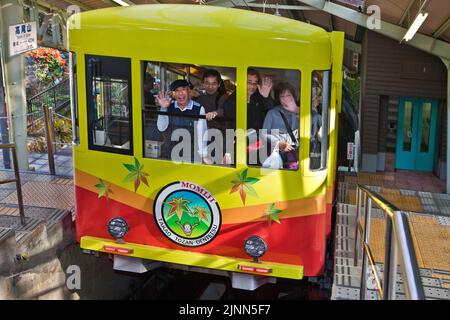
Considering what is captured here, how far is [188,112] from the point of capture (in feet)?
15.6

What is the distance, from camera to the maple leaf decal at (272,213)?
4684 millimetres

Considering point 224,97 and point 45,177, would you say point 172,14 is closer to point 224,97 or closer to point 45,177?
point 224,97

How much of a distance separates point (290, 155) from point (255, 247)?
87 cm

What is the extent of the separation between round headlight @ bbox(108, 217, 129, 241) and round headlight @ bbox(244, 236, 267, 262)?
118cm

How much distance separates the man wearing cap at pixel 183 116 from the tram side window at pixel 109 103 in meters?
0.33

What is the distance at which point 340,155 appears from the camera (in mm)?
12039

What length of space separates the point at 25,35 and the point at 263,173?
5138 mm

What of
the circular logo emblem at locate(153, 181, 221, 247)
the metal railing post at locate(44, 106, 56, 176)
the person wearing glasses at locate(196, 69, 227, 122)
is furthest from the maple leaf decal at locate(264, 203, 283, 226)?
the metal railing post at locate(44, 106, 56, 176)

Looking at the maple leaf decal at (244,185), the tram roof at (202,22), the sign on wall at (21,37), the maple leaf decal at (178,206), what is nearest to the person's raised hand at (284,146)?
the maple leaf decal at (244,185)

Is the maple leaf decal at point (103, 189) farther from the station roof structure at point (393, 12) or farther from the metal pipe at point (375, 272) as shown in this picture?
the station roof structure at point (393, 12)

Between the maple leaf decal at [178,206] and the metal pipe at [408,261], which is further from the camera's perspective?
the maple leaf decal at [178,206]

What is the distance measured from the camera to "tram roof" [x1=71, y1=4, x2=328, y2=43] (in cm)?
450

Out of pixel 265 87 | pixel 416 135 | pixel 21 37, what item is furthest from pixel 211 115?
pixel 416 135

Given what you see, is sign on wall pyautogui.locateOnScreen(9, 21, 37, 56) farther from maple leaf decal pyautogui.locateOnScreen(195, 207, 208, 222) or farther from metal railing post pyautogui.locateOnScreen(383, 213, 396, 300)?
metal railing post pyautogui.locateOnScreen(383, 213, 396, 300)
